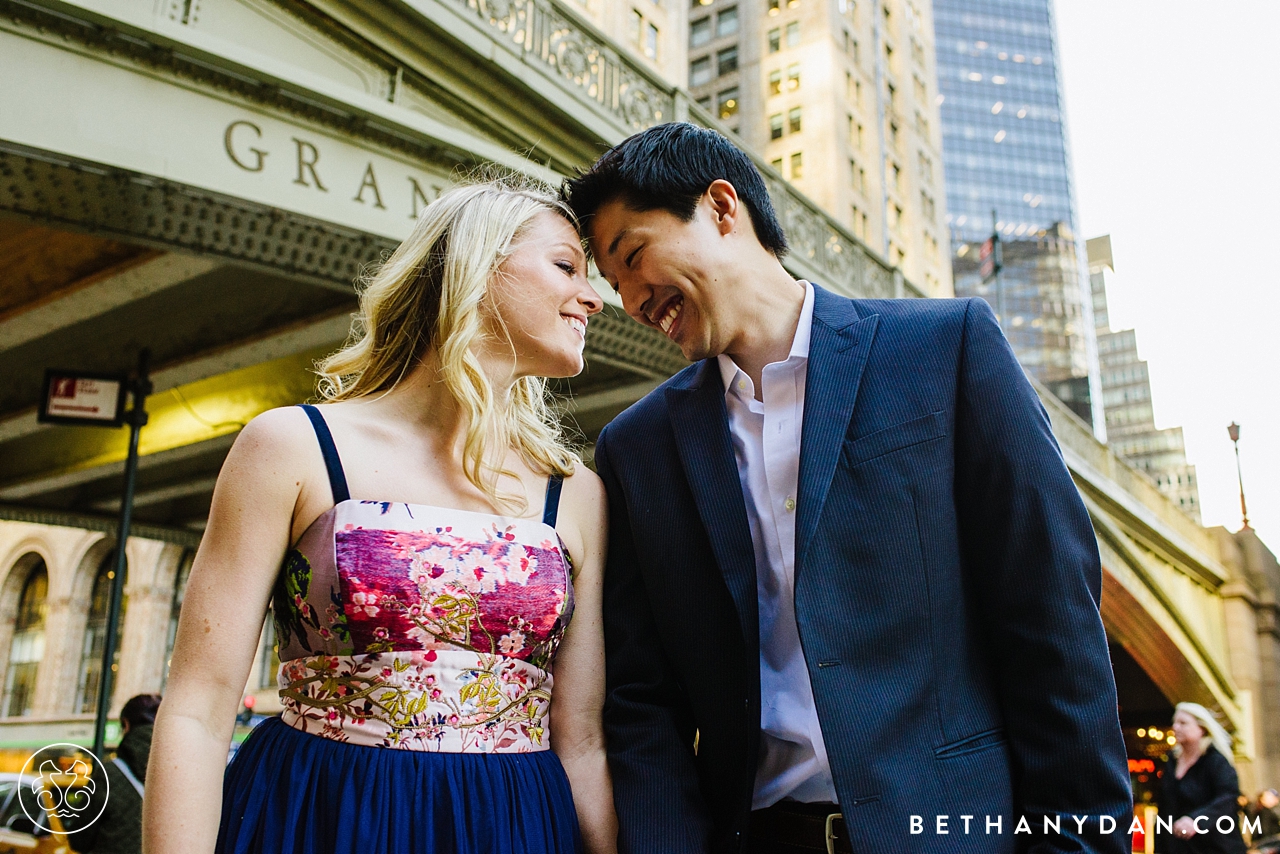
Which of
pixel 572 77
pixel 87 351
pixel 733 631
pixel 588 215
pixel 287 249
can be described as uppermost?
pixel 572 77

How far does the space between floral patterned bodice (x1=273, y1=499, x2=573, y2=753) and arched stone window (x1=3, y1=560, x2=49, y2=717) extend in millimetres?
43851

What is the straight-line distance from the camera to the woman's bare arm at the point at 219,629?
1.79 m

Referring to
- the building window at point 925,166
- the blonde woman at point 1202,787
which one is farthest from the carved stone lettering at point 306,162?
the building window at point 925,166

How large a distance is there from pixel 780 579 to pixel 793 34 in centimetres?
5099

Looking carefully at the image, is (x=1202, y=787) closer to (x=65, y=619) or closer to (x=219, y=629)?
(x=219, y=629)

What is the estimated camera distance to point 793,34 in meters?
47.9

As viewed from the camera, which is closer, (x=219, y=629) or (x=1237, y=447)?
(x=219, y=629)

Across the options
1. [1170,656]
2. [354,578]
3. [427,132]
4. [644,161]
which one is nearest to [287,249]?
[427,132]

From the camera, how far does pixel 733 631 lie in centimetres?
217

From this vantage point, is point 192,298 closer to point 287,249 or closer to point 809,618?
point 287,249

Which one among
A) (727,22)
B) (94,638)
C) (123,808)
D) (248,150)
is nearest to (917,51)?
(727,22)

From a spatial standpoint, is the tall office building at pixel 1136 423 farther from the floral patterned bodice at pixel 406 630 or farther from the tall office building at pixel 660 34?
the floral patterned bodice at pixel 406 630

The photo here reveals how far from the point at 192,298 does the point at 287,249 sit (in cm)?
298

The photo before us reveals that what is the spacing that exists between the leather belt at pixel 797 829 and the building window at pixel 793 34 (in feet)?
166
